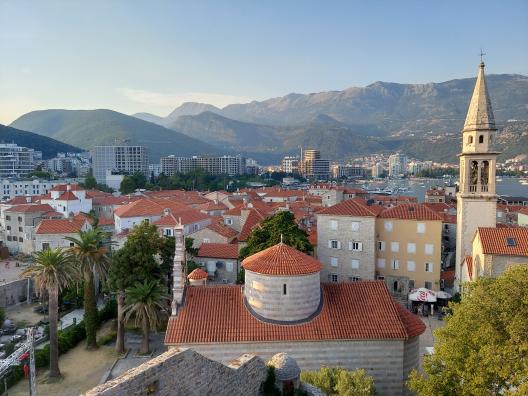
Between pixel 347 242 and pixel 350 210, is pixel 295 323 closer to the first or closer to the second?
pixel 347 242

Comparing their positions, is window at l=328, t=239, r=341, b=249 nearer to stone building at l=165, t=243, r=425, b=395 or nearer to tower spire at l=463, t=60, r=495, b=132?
tower spire at l=463, t=60, r=495, b=132

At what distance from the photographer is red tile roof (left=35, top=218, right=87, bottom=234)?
54812 mm

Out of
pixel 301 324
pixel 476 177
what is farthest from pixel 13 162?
pixel 301 324

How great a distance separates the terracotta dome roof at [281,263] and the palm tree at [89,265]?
1368 cm

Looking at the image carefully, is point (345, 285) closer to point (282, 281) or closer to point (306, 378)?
point (282, 281)

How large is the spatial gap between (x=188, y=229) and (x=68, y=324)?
23.8 m

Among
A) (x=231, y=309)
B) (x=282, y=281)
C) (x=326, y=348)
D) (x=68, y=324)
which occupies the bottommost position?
(x=68, y=324)

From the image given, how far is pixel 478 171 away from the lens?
1547 inches

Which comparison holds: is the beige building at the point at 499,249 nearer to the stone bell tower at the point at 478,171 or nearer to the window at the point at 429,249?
the stone bell tower at the point at 478,171

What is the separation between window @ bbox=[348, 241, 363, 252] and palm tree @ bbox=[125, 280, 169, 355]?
68.7ft

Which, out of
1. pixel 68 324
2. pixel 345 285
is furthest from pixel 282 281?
pixel 68 324

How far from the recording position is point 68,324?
127ft

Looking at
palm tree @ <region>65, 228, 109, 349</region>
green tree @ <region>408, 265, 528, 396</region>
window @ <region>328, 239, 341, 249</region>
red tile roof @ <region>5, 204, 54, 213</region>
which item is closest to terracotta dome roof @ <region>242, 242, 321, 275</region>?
green tree @ <region>408, 265, 528, 396</region>

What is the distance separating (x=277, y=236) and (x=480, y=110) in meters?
21.3
